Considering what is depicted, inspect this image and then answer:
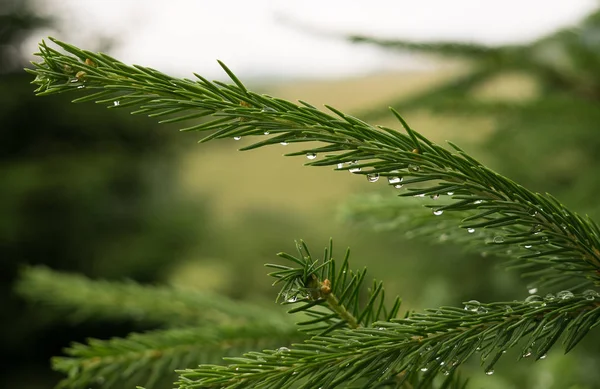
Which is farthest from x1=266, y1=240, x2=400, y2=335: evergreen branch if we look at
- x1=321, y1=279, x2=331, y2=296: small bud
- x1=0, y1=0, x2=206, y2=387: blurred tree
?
x1=0, y1=0, x2=206, y2=387: blurred tree

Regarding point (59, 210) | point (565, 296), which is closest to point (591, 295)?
point (565, 296)

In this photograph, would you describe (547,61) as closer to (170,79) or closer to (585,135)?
(585,135)

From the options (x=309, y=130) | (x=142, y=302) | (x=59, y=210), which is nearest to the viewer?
(x=309, y=130)

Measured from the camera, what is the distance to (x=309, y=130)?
0.34 meters

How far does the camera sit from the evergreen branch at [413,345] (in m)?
0.34

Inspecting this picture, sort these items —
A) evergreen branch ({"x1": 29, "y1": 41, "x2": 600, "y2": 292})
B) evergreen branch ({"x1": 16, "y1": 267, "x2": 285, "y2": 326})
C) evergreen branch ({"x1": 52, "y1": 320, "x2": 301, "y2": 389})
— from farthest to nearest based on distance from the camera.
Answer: evergreen branch ({"x1": 16, "y1": 267, "x2": 285, "y2": 326}) → evergreen branch ({"x1": 52, "y1": 320, "x2": 301, "y2": 389}) → evergreen branch ({"x1": 29, "y1": 41, "x2": 600, "y2": 292})

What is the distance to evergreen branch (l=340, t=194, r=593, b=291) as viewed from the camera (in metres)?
0.42

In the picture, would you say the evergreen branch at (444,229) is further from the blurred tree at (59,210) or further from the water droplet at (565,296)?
the blurred tree at (59,210)

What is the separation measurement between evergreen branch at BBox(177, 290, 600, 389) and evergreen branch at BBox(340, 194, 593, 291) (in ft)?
0.14

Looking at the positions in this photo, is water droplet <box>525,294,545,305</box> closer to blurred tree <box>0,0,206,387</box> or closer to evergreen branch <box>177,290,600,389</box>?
evergreen branch <box>177,290,600,389</box>

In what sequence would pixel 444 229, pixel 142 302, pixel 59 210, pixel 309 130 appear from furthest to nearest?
pixel 59 210 → pixel 142 302 → pixel 444 229 → pixel 309 130

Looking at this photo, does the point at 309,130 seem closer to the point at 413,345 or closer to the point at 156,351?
the point at 413,345

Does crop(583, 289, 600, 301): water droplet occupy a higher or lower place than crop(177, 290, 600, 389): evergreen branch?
higher

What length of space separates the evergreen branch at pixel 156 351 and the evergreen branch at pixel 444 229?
6.8 inches
